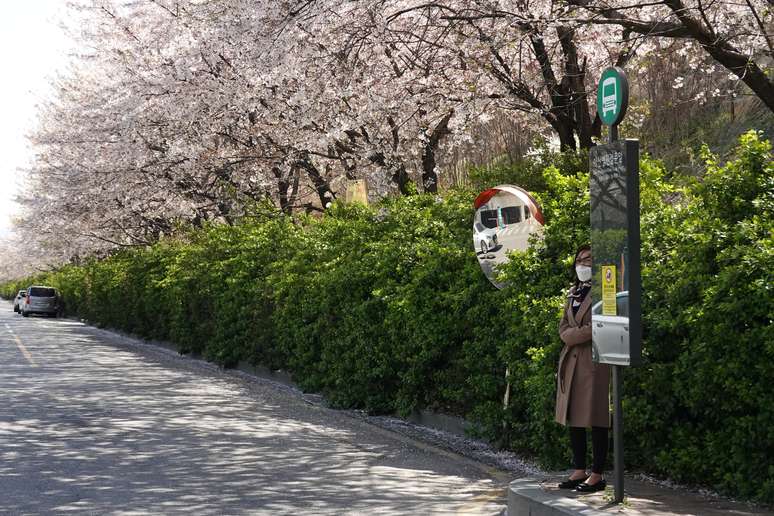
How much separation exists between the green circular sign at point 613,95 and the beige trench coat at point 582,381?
1.32 m

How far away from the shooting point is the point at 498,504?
7.42 meters

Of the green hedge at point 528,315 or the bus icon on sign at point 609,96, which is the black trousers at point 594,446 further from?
the bus icon on sign at point 609,96

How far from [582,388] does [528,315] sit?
2064mm

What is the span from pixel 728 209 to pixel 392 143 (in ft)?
35.6

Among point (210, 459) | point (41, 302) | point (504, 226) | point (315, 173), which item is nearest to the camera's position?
point (210, 459)

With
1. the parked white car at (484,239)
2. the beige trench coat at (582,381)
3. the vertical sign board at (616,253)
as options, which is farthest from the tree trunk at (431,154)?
the vertical sign board at (616,253)

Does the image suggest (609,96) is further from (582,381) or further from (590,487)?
(590,487)

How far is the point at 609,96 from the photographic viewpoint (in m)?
6.56

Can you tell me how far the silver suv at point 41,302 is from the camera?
6041 cm

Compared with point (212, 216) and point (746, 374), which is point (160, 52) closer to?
point (212, 216)

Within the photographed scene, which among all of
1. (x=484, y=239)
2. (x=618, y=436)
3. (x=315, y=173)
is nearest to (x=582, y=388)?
(x=618, y=436)

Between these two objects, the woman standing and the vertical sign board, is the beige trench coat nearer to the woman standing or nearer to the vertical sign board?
the woman standing

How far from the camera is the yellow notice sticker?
6289 mm

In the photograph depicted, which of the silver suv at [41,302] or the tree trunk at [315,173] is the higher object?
the tree trunk at [315,173]
